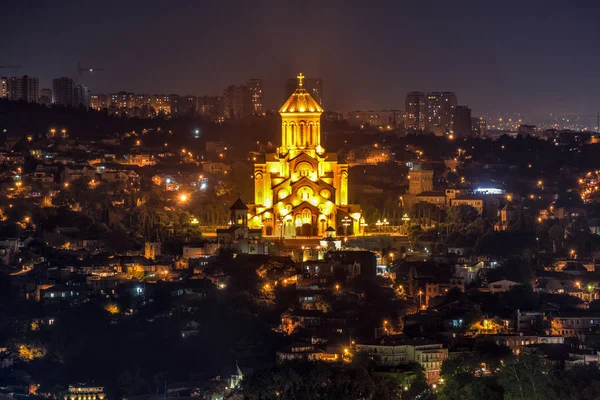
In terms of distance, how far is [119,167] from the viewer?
1918 inches

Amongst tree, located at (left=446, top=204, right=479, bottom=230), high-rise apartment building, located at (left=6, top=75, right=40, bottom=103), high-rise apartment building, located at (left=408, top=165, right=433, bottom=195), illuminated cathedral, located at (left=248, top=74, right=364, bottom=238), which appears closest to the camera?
illuminated cathedral, located at (left=248, top=74, right=364, bottom=238)

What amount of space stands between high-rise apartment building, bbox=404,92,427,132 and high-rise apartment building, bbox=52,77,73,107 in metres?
14.3

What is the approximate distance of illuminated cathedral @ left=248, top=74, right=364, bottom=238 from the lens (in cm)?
4012

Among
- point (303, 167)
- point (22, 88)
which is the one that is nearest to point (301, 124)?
point (303, 167)

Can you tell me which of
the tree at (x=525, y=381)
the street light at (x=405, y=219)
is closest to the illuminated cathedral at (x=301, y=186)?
the street light at (x=405, y=219)

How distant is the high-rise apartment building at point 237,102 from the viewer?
228ft

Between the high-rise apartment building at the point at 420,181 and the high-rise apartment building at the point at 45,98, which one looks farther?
the high-rise apartment building at the point at 45,98

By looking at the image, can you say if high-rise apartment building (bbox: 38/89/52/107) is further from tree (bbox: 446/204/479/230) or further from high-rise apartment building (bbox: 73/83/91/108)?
tree (bbox: 446/204/479/230)

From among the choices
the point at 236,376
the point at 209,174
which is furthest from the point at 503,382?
the point at 209,174

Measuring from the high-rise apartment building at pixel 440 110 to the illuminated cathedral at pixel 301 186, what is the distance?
2972 centimetres

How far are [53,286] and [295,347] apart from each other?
23.8 ft

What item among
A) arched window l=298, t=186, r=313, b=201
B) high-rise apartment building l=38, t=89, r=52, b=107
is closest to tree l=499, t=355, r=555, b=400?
arched window l=298, t=186, r=313, b=201

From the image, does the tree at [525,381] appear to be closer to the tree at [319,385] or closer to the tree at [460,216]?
the tree at [319,385]

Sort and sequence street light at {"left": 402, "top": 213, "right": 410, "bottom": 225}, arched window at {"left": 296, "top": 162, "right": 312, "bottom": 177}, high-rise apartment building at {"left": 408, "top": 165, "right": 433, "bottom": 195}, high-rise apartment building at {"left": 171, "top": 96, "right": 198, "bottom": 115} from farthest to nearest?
high-rise apartment building at {"left": 171, "top": 96, "right": 198, "bottom": 115} < high-rise apartment building at {"left": 408, "top": 165, "right": 433, "bottom": 195} < street light at {"left": 402, "top": 213, "right": 410, "bottom": 225} < arched window at {"left": 296, "top": 162, "right": 312, "bottom": 177}
